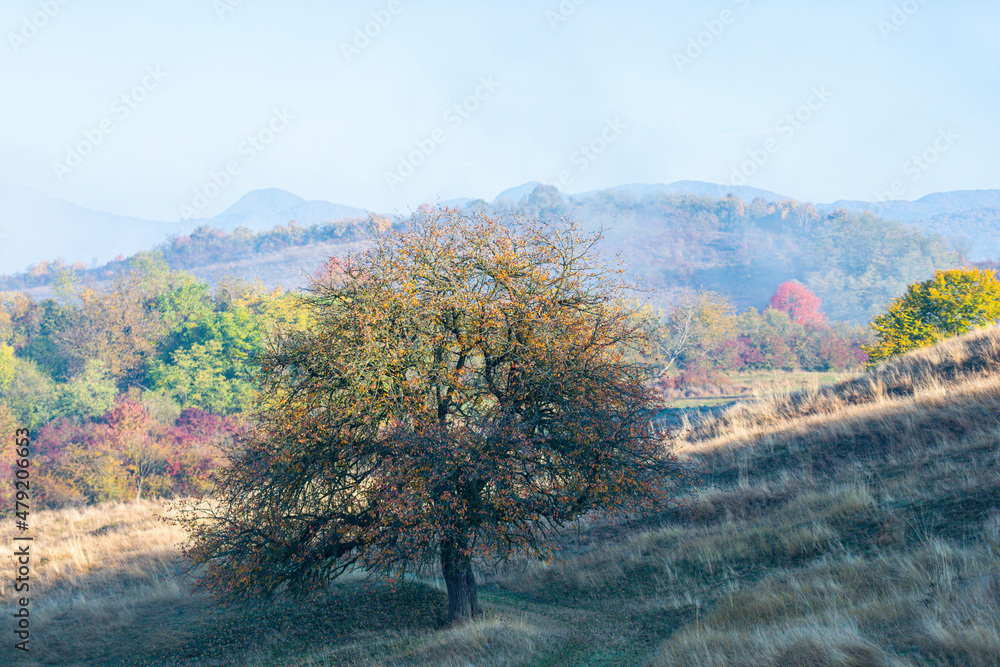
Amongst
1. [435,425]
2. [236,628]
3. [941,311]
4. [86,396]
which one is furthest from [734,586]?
[86,396]

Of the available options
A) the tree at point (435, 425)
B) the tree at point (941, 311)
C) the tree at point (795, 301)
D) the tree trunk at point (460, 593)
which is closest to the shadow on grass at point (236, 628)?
the tree trunk at point (460, 593)

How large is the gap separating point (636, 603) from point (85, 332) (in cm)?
6667

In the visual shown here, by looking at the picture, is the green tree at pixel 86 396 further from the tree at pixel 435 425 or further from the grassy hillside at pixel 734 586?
the tree at pixel 435 425

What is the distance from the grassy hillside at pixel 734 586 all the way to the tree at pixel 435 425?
1.67 m

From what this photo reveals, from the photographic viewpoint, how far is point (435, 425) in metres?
9.27

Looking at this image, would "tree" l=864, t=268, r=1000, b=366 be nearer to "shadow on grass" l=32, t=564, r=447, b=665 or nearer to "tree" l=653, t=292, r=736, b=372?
"shadow on grass" l=32, t=564, r=447, b=665

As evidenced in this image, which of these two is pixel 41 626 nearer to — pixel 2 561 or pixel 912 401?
pixel 2 561

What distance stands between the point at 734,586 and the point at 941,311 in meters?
31.0

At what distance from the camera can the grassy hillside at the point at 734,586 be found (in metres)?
7.38

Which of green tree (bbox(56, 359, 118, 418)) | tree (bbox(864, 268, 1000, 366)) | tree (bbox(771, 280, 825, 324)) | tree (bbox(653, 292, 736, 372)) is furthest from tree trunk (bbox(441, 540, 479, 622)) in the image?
tree (bbox(771, 280, 825, 324))

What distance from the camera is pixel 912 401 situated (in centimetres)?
1881

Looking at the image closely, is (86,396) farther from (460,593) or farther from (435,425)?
(435,425)

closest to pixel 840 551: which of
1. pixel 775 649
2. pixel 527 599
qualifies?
pixel 775 649

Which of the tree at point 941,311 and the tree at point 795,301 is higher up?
the tree at point 795,301
